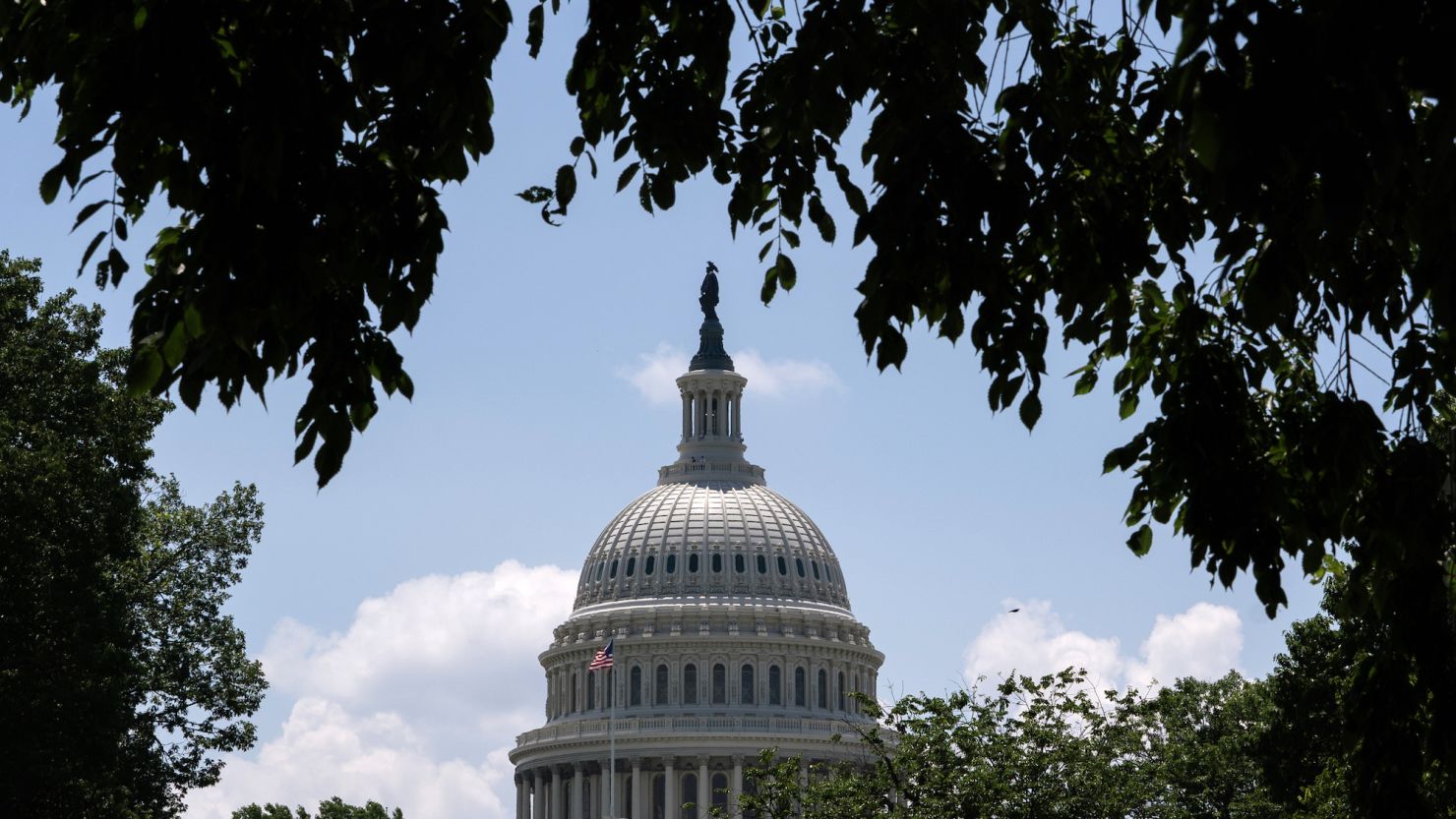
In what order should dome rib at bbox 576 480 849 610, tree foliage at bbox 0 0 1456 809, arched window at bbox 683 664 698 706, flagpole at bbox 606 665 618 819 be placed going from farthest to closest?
dome rib at bbox 576 480 849 610
arched window at bbox 683 664 698 706
flagpole at bbox 606 665 618 819
tree foliage at bbox 0 0 1456 809

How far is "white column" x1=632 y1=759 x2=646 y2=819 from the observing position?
16639cm

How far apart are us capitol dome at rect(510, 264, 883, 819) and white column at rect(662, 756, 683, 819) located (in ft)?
0.48

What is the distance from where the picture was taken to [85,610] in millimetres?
44531

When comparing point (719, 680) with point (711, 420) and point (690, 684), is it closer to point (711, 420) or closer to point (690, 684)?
point (690, 684)

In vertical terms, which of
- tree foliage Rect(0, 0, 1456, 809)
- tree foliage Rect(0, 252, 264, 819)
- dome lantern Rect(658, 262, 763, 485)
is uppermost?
dome lantern Rect(658, 262, 763, 485)

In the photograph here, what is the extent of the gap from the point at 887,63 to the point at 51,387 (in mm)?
41481

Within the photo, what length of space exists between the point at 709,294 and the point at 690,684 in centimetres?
3941

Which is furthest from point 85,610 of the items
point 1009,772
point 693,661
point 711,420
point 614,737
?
point 711,420

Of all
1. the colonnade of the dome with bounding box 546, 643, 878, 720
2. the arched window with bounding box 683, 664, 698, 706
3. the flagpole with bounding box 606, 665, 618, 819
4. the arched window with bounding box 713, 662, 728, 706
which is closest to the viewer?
the flagpole with bounding box 606, 665, 618, 819

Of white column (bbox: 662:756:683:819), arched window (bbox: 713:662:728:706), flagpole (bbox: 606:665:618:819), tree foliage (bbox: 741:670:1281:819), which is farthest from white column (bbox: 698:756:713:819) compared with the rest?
tree foliage (bbox: 741:670:1281:819)

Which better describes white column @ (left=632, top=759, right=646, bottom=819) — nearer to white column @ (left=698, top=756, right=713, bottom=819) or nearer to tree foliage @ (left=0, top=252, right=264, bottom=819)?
white column @ (left=698, top=756, right=713, bottom=819)

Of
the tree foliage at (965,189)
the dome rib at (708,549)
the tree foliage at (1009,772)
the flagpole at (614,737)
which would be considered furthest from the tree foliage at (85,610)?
the dome rib at (708,549)

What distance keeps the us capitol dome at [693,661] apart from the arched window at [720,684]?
0.11m

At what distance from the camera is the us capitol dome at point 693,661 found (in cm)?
16750
